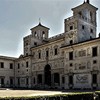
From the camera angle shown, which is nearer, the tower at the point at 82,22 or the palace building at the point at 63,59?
the palace building at the point at 63,59

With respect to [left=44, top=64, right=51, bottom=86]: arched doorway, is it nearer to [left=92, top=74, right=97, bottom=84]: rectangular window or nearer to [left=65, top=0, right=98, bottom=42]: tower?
[left=65, top=0, right=98, bottom=42]: tower

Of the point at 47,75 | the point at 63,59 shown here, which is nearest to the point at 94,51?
the point at 63,59

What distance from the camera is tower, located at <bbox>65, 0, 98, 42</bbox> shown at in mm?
35366

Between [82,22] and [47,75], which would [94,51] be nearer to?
[82,22]

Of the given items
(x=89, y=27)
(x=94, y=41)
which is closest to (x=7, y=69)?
(x=89, y=27)

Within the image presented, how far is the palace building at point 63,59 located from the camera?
3091cm

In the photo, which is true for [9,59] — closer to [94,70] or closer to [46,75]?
[46,75]

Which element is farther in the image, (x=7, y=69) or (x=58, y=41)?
(x=7, y=69)

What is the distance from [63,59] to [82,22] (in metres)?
7.89

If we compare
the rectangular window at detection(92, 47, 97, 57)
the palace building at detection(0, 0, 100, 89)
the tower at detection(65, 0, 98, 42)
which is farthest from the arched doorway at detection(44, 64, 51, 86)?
the rectangular window at detection(92, 47, 97, 57)

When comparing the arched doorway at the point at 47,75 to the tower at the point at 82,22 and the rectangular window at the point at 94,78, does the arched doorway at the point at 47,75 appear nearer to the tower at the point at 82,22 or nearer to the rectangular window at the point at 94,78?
the tower at the point at 82,22

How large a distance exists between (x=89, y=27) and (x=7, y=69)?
80.3 ft

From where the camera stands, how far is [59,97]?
1121 cm

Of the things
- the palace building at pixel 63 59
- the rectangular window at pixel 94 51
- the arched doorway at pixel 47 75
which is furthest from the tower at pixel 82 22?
the arched doorway at pixel 47 75
